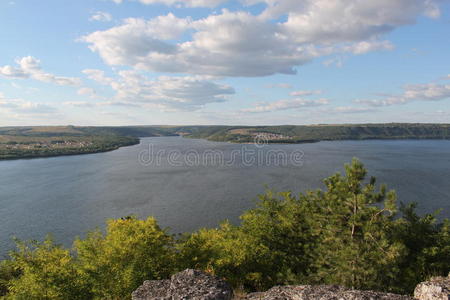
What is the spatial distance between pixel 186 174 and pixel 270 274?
88433 millimetres

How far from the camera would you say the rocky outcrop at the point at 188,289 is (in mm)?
12098

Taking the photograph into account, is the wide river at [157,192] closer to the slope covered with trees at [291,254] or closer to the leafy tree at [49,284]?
the slope covered with trees at [291,254]

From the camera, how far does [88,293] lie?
1677 cm

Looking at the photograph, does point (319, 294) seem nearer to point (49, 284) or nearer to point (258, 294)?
point (258, 294)

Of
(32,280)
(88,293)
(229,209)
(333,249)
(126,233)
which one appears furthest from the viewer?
(229,209)

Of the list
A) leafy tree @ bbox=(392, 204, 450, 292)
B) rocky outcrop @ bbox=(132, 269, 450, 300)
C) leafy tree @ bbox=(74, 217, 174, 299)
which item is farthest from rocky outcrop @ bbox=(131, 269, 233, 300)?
leafy tree @ bbox=(392, 204, 450, 292)

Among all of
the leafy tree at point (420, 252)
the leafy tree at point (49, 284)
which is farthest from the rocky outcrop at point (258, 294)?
the leafy tree at point (49, 284)

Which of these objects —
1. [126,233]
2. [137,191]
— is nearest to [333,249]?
[126,233]

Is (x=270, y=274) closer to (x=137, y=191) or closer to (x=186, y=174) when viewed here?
(x=137, y=191)

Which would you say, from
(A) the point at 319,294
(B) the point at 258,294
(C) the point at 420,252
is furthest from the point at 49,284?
(C) the point at 420,252

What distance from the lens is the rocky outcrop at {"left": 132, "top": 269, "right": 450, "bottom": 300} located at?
437 inches

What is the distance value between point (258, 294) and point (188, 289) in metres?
3.46

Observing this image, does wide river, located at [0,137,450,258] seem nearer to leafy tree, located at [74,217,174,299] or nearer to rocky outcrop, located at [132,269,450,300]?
leafy tree, located at [74,217,174,299]

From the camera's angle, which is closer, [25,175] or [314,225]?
[314,225]
